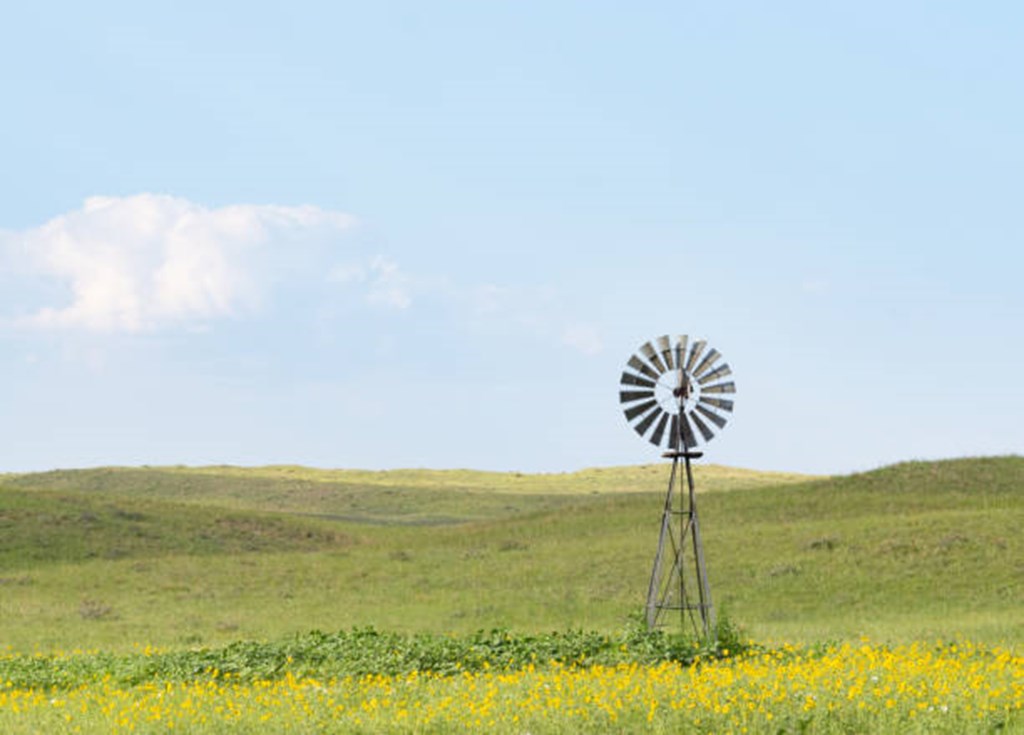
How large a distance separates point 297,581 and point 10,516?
18705mm

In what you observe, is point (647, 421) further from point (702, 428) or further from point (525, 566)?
point (525, 566)

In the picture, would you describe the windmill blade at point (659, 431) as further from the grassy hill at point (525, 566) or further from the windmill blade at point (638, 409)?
the grassy hill at point (525, 566)

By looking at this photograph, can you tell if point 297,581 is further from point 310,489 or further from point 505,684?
point 310,489

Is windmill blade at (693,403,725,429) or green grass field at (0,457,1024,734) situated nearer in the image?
green grass field at (0,457,1024,734)

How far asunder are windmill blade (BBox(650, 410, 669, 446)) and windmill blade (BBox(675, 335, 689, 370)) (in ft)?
3.70

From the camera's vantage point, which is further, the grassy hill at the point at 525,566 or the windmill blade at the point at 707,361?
the grassy hill at the point at 525,566

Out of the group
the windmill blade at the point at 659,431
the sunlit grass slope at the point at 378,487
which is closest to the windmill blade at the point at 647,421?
Answer: the windmill blade at the point at 659,431

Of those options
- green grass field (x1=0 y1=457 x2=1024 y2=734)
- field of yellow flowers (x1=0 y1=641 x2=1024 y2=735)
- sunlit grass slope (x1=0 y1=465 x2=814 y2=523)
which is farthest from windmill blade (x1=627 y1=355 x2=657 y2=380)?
sunlit grass slope (x1=0 y1=465 x2=814 y2=523)

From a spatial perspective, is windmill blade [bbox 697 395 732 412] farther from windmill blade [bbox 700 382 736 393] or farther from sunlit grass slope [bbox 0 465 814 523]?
sunlit grass slope [bbox 0 465 814 523]

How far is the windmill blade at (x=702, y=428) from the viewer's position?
1017 inches

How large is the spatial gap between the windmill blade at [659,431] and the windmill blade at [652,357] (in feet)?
3.23

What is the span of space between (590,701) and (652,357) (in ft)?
38.4

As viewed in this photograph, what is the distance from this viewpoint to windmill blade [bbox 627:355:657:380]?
85.3ft

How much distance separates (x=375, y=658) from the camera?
20.7 metres
